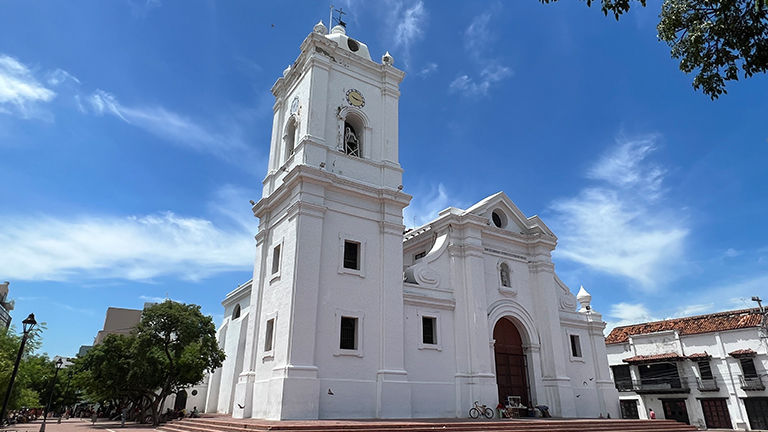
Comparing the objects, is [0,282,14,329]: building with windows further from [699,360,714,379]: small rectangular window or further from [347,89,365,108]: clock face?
[699,360,714,379]: small rectangular window


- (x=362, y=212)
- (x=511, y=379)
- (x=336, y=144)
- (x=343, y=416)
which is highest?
(x=336, y=144)

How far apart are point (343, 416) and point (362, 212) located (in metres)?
7.02

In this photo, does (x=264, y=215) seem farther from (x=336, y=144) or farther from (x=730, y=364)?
(x=730, y=364)

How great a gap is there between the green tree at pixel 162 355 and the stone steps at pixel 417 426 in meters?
5.39

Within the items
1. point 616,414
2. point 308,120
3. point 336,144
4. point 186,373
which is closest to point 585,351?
point 616,414

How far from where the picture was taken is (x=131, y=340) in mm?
23641

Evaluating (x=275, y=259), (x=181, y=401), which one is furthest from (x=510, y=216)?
(x=181, y=401)

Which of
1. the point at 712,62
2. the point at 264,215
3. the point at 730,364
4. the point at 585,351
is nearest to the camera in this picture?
the point at 712,62

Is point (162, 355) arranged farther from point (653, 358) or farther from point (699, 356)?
point (699, 356)

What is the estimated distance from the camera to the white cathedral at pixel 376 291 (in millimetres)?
15250

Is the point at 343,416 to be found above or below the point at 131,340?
below

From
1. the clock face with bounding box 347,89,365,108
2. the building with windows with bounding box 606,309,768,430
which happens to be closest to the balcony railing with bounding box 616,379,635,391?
the building with windows with bounding box 606,309,768,430

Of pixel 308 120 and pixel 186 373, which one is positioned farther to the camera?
pixel 186 373

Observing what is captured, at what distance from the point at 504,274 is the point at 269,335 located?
1071cm
